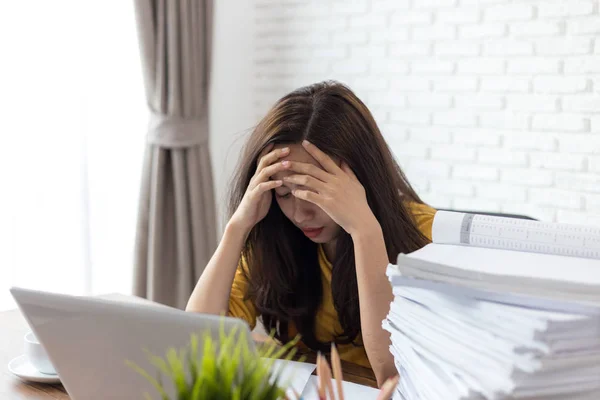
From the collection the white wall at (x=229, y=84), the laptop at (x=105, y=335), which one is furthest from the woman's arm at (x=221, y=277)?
the white wall at (x=229, y=84)

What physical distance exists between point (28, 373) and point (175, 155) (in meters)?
1.89

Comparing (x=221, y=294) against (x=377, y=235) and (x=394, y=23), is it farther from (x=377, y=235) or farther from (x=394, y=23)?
(x=394, y=23)

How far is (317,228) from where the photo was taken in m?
1.45

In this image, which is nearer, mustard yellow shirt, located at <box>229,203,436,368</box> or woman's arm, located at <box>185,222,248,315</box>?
woman's arm, located at <box>185,222,248,315</box>

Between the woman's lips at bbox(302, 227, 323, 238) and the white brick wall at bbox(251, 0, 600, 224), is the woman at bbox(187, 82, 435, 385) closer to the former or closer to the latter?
the woman's lips at bbox(302, 227, 323, 238)

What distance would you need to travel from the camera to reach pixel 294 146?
1413 millimetres

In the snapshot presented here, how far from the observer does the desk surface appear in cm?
112

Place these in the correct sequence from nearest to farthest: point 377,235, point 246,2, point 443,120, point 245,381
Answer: point 245,381 < point 377,235 < point 443,120 < point 246,2

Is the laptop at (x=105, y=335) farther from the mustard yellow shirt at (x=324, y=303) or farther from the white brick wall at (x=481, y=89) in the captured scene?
the white brick wall at (x=481, y=89)

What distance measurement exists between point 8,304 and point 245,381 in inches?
91.0

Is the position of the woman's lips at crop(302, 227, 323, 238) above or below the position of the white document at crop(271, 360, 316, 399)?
above

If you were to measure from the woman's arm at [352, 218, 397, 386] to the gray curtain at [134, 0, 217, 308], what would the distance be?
1.81 m

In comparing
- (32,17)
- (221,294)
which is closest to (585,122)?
(221,294)

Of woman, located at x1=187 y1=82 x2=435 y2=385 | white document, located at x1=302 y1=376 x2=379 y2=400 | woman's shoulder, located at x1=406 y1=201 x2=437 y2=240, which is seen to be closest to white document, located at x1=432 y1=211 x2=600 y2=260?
white document, located at x1=302 y1=376 x2=379 y2=400
